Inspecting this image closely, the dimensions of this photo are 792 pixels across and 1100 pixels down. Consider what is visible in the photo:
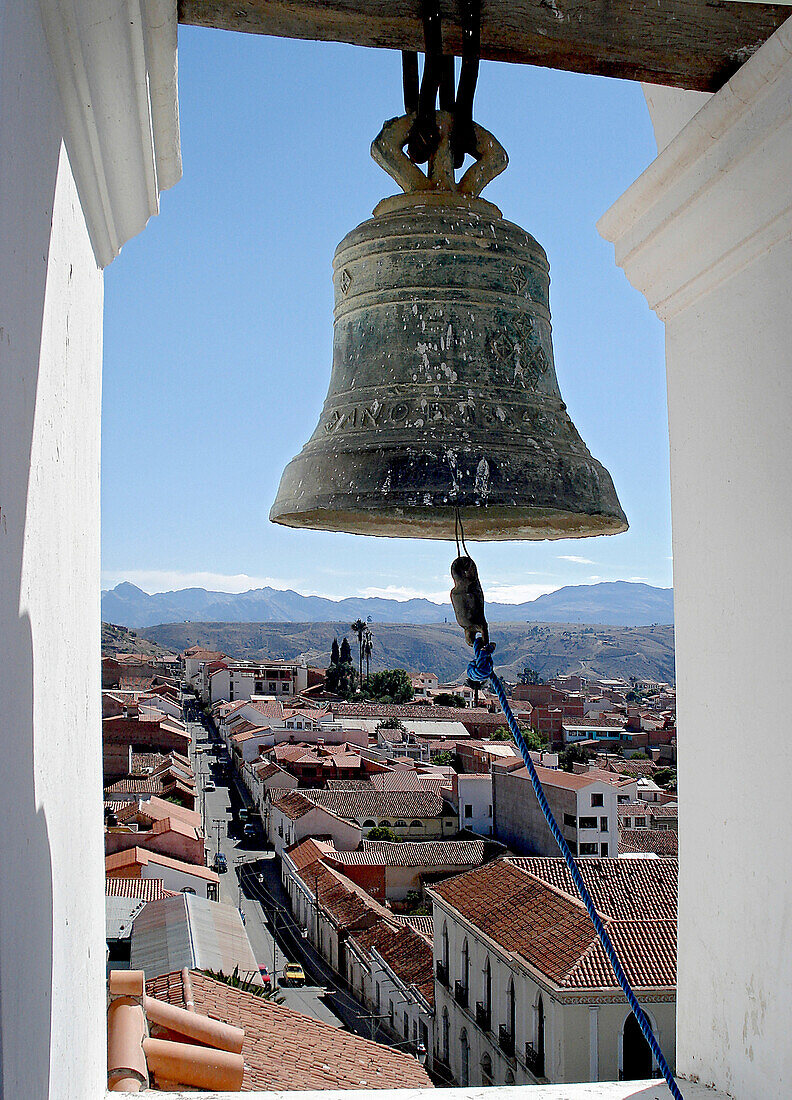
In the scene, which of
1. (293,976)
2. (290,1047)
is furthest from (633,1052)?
(293,976)

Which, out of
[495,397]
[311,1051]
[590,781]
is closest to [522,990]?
[311,1051]

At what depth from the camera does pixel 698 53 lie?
60.6 inches

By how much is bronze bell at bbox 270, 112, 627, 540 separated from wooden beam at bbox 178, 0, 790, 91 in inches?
5.6

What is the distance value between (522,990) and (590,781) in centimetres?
1237

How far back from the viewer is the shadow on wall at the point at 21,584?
0.83 m

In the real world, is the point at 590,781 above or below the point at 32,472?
below

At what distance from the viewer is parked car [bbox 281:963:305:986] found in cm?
1892

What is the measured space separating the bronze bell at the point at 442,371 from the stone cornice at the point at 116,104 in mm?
368

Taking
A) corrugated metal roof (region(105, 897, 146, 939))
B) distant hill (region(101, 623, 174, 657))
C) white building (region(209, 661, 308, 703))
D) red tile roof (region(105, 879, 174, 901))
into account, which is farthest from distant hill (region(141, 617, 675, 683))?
corrugated metal roof (region(105, 897, 146, 939))

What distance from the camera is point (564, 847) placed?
149 cm

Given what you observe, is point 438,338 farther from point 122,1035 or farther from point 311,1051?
point 311,1051

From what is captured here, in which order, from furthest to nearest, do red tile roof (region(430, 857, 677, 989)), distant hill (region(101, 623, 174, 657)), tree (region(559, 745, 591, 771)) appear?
1. distant hill (region(101, 623, 174, 657))
2. tree (region(559, 745, 591, 771))
3. red tile roof (region(430, 857, 677, 989))

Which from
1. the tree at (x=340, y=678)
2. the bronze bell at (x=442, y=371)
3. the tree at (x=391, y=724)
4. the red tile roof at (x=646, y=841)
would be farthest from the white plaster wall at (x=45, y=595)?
the tree at (x=340, y=678)

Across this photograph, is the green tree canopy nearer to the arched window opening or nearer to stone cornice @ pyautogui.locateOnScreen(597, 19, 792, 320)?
the arched window opening
